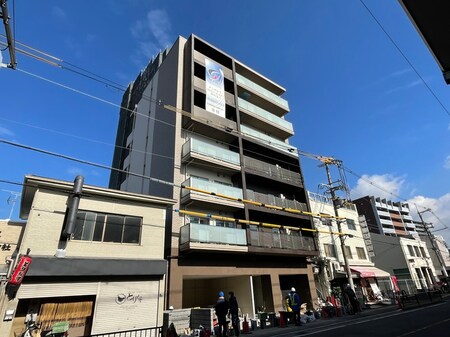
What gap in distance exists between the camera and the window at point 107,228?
46.8 feet

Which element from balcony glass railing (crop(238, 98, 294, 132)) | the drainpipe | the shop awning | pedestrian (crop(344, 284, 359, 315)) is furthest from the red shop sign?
the shop awning

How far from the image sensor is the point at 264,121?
27.9 meters

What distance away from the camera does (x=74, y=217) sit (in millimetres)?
13516

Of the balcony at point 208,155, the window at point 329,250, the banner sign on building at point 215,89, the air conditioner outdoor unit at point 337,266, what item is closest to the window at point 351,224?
the window at point 329,250

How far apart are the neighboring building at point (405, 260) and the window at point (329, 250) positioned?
15272 millimetres

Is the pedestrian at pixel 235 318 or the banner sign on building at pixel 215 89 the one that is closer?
the pedestrian at pixel 235 318

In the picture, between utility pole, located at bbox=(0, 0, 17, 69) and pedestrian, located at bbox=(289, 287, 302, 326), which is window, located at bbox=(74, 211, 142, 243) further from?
pedestrian, located at bbox=(289, 287, 302, 326)

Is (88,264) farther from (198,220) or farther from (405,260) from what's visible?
(405,260)

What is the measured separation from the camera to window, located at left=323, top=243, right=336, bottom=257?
28156mm

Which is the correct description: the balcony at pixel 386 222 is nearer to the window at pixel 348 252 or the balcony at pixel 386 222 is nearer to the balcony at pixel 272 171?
the window at pixel 348 252

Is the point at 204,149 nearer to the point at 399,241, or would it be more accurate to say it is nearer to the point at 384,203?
the point at 399,241

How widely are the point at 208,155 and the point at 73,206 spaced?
10108 mm

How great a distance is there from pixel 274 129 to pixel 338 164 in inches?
298

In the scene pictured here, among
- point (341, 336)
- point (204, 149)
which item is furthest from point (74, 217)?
point (341, 336)
